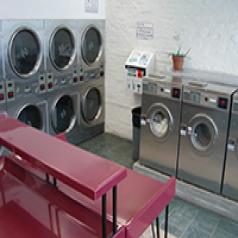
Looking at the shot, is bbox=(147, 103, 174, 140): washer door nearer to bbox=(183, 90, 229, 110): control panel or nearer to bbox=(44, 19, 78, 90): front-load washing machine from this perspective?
bbox=(183, 90, 229, 110): control panel

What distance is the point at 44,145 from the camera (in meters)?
1.62


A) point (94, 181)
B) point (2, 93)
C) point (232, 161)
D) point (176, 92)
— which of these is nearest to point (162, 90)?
point (176, 92)

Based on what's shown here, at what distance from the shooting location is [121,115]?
4.68 m

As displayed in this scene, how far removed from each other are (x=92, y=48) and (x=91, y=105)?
2.71 feet

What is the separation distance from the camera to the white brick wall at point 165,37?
342cm

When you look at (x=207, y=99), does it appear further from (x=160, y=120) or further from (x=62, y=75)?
(x=62, y=75)

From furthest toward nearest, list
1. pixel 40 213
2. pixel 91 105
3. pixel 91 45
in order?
pixel 91 105 < pixel 91 45 < pixel 40 213

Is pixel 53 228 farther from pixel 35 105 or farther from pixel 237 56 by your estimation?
pixel 237 56

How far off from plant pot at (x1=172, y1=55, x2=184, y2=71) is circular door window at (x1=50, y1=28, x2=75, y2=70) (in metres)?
1.31

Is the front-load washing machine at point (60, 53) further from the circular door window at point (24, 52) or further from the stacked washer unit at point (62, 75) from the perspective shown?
A: the circular door window at point (24, 52)

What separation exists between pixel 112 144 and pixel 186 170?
1501 mm

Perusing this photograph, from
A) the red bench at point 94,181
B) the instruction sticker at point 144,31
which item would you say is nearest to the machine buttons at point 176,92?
the instruction sticker at point 144,31

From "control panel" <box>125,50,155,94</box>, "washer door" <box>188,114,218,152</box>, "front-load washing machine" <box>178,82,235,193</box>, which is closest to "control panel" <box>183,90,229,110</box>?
"front-load washing machine" <box>178,82,235,193</box>

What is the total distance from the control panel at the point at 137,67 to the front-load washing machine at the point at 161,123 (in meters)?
0.55
